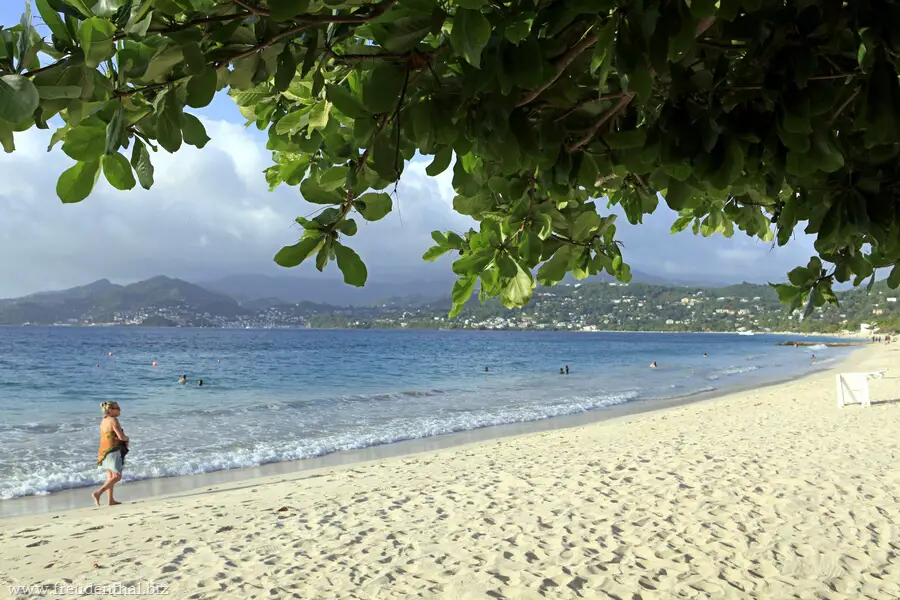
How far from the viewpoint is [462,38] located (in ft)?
2.76

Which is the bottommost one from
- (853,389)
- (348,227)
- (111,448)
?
(853,389)

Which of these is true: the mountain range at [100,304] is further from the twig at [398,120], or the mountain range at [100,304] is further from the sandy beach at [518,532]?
the twig at [398,120]

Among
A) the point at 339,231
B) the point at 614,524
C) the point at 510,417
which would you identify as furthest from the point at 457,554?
the point at 510,417

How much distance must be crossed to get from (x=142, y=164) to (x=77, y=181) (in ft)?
0.47

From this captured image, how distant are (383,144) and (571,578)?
4.74m

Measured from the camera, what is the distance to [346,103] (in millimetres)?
1131

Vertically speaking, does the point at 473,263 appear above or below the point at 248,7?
below

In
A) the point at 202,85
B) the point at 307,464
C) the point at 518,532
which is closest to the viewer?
the point at 202,85

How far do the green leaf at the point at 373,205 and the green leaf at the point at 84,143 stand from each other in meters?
0.46

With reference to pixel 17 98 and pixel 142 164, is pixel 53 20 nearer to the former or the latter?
pixel 17 98

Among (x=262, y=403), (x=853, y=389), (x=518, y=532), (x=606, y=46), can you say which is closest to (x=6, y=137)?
(x=606, y=46)

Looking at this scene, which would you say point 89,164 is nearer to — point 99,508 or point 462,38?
point 462,38

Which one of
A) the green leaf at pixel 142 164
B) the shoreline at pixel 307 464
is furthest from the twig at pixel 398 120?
the shoreline at pixel 307 464

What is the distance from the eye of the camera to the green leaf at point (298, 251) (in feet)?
3.91
